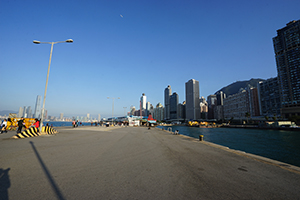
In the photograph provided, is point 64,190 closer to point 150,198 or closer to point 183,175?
point 150,198

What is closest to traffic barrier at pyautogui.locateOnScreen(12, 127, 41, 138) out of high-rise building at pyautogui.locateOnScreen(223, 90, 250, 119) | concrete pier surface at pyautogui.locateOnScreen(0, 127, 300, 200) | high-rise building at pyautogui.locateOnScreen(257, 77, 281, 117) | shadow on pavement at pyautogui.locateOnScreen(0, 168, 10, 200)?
concrete pier surface at pyautogui.locateOnScreen(0, 127, 300, 200)

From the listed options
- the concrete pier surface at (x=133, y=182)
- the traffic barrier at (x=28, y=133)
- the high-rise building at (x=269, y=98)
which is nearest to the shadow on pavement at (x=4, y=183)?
the concrete pier surface at (x=133, y=182)

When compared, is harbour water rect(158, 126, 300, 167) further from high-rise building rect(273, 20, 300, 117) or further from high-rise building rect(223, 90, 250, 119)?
high-rise building rect(223, 90, 250, 119)

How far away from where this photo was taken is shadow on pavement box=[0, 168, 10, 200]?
132 inches

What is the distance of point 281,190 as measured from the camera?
431 cm

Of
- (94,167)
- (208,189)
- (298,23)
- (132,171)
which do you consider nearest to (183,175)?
(208,189)

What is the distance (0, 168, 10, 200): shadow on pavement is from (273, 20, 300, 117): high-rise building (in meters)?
154

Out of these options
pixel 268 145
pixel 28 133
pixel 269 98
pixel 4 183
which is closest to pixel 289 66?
pixel 269 98

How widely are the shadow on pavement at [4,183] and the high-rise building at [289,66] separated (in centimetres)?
15408

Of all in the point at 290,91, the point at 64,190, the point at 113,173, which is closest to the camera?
the point at 64,190

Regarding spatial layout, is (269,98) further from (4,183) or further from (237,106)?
(4,183)

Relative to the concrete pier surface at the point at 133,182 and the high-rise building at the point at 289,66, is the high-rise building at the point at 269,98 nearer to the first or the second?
the high-rise building at the point at 289,66

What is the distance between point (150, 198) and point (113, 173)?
2.16m

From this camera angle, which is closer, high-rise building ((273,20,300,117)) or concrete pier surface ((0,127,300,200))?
concrete pier surface ((0,127,300,200))
